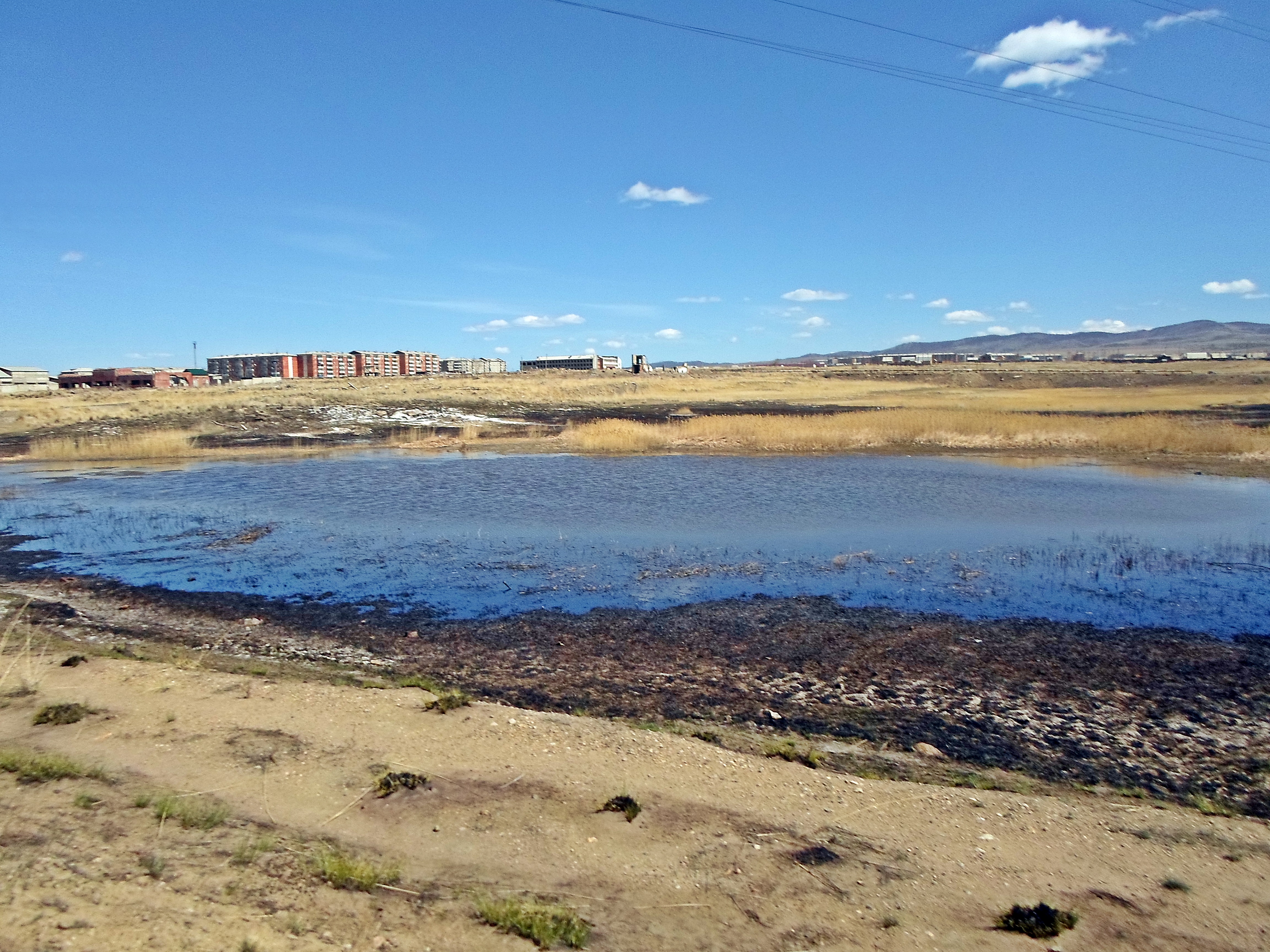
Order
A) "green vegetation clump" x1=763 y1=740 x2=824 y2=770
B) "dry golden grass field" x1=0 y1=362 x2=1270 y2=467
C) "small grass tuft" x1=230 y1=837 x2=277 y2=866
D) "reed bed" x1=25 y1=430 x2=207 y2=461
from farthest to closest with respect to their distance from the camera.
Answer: "dry golden grass field" x1=0 y1=362 x2=1270 y2=467
"reed bed" x1=25 y1=430 x2=207 y2=461
"green vegetation clump" x1=763 y1=740 x2=824 y2=770
"small grass tuft" x1=230 y1=837 x2=277 y2=866

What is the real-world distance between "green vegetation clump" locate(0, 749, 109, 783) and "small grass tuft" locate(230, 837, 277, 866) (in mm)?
1468

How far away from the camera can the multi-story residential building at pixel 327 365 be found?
12106 cm

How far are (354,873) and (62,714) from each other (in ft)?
12.7

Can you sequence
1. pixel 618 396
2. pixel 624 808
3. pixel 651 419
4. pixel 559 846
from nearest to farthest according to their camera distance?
1. pixel 559 846
2. pixel 624 808
3. pixel 651 419
4. pixel 618 396

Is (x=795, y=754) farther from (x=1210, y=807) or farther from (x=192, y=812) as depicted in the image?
(x=192, y=812)

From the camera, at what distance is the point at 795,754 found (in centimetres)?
706

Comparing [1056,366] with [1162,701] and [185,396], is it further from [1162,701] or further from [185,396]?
[1162,701]

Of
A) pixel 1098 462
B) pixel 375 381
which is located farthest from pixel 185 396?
pixel 1098 462

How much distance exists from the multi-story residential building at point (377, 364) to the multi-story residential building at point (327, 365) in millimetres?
1256

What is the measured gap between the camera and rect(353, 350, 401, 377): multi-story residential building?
125812mm

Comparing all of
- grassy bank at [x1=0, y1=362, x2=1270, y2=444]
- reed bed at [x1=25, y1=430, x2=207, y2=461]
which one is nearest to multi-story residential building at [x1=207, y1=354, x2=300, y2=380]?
grassy bank at [x1=0, y1=362, x2=1270, y2=444]

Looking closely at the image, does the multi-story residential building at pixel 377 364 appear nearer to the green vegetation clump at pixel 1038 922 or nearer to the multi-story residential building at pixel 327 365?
the multi-story residential building at pixel 327 365

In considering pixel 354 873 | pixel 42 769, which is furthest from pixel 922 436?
pixel 42 769

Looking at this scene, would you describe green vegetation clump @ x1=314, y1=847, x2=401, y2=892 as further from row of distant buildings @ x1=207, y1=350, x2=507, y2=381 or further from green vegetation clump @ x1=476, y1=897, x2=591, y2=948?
row of distant buildings @ x1=207, y1=350, x2=507, y2=381
